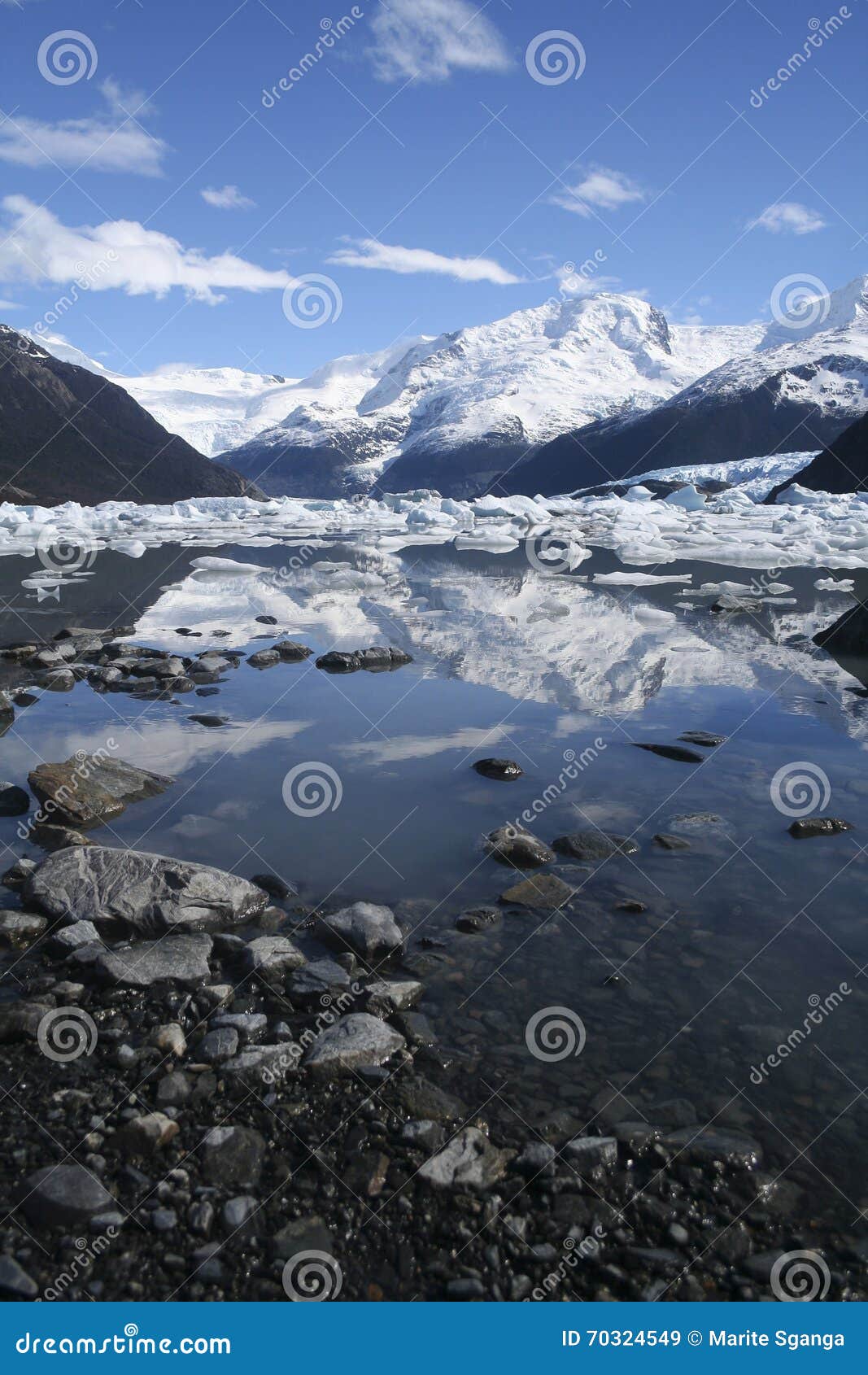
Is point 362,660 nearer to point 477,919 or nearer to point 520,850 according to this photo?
point 520,850

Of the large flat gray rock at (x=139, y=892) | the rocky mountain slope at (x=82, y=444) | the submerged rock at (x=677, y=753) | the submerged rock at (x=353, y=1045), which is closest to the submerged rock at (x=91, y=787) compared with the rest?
the large flat gray rock at (x=139, y=892)

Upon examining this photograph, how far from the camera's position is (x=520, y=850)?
5934 millimetres

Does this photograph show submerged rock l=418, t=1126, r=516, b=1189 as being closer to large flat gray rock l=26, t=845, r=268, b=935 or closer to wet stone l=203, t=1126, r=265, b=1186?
wet stone l=203, t=1126, r=265, b=1186

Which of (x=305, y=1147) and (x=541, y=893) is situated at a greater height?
(x=541, y=893)

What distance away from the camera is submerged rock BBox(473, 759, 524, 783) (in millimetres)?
7594

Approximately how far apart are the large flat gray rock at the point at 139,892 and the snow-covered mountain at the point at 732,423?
149 m

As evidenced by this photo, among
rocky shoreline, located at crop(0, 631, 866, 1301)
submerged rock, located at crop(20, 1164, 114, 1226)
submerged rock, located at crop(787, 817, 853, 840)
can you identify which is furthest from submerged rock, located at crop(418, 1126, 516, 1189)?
submerged rock, located at crop(787, 817, 853, 840)

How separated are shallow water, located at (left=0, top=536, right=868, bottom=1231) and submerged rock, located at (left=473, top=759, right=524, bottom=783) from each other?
0.48 ft

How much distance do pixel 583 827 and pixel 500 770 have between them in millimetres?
1331

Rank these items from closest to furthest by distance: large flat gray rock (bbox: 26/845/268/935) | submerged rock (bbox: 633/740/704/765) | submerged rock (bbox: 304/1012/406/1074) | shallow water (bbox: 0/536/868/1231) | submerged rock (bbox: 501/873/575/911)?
submerged rock (bbox: 304/1012/406/1074) → shallow water (bbox: 0/536/868/1231) → large flat gray rock (bbox: 26/845/268/935) → submerged rock (bbox: 501/873/575/911) → submerged rock (bbox: 633/740/704/765)

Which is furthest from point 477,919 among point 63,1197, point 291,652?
point 291,652

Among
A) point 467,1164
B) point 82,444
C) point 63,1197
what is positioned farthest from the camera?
point 82,444

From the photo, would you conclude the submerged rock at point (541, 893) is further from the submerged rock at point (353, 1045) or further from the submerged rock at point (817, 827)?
the submerged rock at point (817, 827)

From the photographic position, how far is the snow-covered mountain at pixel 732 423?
6014 inches
